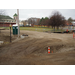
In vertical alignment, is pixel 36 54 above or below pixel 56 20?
below

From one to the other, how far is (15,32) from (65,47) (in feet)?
42.0

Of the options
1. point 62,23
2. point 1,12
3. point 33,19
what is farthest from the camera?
point 33,19

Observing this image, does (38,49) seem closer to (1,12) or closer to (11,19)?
(1,12)

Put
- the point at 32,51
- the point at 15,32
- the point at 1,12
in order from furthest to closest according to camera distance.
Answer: the point at 1,12, the point at 15,32, the point at 32,51

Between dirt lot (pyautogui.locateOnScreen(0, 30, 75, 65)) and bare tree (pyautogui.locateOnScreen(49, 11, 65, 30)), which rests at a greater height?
bare tree (pyautogui.locateOnScreen(49, 11, 65, 30))

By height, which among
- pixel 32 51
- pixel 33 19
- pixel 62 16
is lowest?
pixel 32 51

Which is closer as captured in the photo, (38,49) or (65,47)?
(38,49)

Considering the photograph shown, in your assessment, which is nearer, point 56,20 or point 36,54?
point 36,54

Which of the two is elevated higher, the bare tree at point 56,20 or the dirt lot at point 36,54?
the bare tree at point 56,20

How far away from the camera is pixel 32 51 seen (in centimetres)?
968

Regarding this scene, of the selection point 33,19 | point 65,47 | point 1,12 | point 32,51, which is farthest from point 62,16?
point 33,19

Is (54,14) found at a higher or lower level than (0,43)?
higher

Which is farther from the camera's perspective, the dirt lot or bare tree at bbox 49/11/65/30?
bare tree at bbox 49/11/65/30

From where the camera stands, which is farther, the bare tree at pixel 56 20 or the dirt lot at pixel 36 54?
the bare tree at pixel 56 20
